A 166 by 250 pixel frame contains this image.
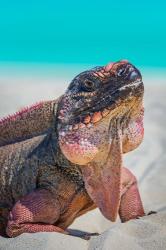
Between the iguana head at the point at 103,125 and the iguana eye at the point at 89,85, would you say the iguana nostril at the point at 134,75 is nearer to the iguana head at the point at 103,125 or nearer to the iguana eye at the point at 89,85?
the iguana head at the point at 103,125

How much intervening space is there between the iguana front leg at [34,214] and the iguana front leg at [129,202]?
2.39 ft

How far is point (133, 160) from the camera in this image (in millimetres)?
11594

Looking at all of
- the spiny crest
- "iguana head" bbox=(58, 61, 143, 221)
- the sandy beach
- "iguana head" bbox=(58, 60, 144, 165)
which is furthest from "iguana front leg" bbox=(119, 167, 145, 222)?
the spiny crest

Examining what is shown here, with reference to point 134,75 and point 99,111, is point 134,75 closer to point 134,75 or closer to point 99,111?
point 134,75

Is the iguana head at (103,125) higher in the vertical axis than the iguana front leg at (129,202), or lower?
higher

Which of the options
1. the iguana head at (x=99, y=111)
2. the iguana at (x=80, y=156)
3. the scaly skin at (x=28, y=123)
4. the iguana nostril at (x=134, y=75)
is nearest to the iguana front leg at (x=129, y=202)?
the iguana at (x=80, y=156)

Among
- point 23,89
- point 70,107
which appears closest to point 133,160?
point 70,107

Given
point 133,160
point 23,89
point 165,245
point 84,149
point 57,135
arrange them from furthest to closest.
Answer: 1. point 23,89
2. point 133,160
3. point 57,135
4. point 84,149
5. point 165,245

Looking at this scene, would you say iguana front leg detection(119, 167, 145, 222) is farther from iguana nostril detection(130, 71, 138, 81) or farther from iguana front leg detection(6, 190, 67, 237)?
iguana nostril detection(130, 71, 138, 81)

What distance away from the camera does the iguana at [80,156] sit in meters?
5.37

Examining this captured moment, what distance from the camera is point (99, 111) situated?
5.38 metres

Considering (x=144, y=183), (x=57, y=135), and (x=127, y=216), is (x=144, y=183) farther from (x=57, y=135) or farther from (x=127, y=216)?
(x=57, y=135)

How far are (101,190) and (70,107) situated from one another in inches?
29.5

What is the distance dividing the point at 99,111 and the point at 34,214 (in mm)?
1055
